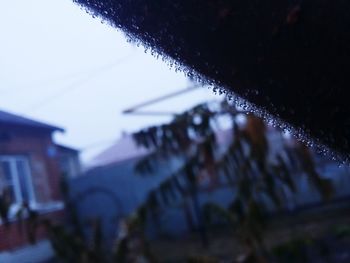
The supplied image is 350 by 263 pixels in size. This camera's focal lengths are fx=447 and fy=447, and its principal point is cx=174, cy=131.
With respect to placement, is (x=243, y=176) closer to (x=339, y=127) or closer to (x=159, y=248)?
(x=339, y=127)

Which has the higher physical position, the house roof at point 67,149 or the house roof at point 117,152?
the house roof at point 117,152

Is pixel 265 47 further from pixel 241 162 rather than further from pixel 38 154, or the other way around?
pixel 38 154

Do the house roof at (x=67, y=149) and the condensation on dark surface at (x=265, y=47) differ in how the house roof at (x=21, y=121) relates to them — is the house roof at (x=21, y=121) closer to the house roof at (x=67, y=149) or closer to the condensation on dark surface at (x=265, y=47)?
the house roof at (x=67, y=149)

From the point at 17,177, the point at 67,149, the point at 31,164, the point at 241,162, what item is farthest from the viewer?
the point at 67,149

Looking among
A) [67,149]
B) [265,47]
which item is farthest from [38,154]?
[265,47]

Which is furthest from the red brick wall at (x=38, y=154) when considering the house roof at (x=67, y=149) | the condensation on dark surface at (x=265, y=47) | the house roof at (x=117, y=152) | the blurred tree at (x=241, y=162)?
the house roof at (x=117, y=152)

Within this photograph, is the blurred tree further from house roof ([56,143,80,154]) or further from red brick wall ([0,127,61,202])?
house roof ([56,143,80,154])
